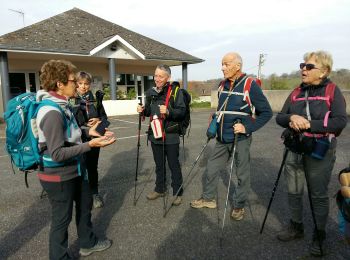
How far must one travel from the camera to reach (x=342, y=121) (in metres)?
2.67

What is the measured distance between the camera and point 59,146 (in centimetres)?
221

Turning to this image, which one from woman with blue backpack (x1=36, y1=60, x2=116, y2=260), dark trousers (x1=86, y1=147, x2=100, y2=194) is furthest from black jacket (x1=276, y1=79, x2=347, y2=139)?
dark trousers (x1=86, y1=147, x2=100, y2=194)

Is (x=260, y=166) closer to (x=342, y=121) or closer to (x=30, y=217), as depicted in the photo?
(x=342, y=121)

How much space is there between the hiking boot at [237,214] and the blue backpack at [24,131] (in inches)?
92.7

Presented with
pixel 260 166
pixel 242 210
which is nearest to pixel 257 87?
pixel 242 210

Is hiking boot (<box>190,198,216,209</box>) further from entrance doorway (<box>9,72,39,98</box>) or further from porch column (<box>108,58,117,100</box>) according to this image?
entrance doorway (<box>9,72,39,98</box>)

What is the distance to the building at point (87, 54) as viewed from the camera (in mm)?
14070

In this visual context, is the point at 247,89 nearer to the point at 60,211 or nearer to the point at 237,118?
the point at 237,118

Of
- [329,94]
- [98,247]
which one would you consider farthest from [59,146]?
[329,94]

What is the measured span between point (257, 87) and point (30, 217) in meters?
3.28

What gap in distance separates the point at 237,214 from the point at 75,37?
15.8 metres

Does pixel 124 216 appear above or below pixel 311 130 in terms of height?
below

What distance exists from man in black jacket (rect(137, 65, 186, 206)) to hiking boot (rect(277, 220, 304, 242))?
1406mm

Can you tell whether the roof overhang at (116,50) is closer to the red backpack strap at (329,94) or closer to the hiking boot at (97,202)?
the hiking boot at (97,202)
